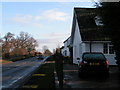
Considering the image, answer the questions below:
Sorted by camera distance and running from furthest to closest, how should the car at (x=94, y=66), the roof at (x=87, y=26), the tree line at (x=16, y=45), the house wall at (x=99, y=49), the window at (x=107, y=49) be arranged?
the tree line at (x=16, y=45) < the window at (x=107, y=49) < the house wall at (x=99, y=49) < the roof at (x=87, y=26) < the car at (x=94, y=66)

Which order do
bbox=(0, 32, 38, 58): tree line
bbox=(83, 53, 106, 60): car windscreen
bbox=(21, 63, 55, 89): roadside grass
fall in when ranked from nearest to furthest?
bbox=(21, 63, 55, 89): roadside grass < bbox=(83, 53, 106, 60): car windscreen < bbox=(0, 32, 38, 58): tree line

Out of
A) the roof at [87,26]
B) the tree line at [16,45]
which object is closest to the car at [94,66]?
the roof at [87,26]

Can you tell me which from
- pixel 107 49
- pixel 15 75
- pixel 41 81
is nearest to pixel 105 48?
pixel 107 49

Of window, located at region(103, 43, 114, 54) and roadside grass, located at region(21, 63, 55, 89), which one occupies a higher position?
window, located at region(103, 43, 114, 54)

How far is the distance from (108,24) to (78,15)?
15289 mm

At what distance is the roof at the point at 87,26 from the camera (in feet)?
77.7

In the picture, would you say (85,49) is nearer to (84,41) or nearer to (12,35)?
(84,41)

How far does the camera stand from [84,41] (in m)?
23.3

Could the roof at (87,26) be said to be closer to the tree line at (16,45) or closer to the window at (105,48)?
the window at (105,48)

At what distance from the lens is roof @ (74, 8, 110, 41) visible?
77.7ft

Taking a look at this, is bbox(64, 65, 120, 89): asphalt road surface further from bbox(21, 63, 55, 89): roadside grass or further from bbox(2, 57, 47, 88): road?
bbox(2, 57, 47, 88): road

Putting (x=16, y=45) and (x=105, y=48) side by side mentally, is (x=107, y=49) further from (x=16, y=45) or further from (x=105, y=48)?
(x=16, y=45)

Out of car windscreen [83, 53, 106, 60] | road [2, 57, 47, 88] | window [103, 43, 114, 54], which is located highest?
window [103, 43, 114, 54]

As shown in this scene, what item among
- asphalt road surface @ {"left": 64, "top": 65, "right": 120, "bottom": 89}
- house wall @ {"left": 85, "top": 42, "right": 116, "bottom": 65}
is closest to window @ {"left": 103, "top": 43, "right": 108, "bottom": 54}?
house wall @ {"left": 85, "top": 42, "right": 116, "bottom": 65}
